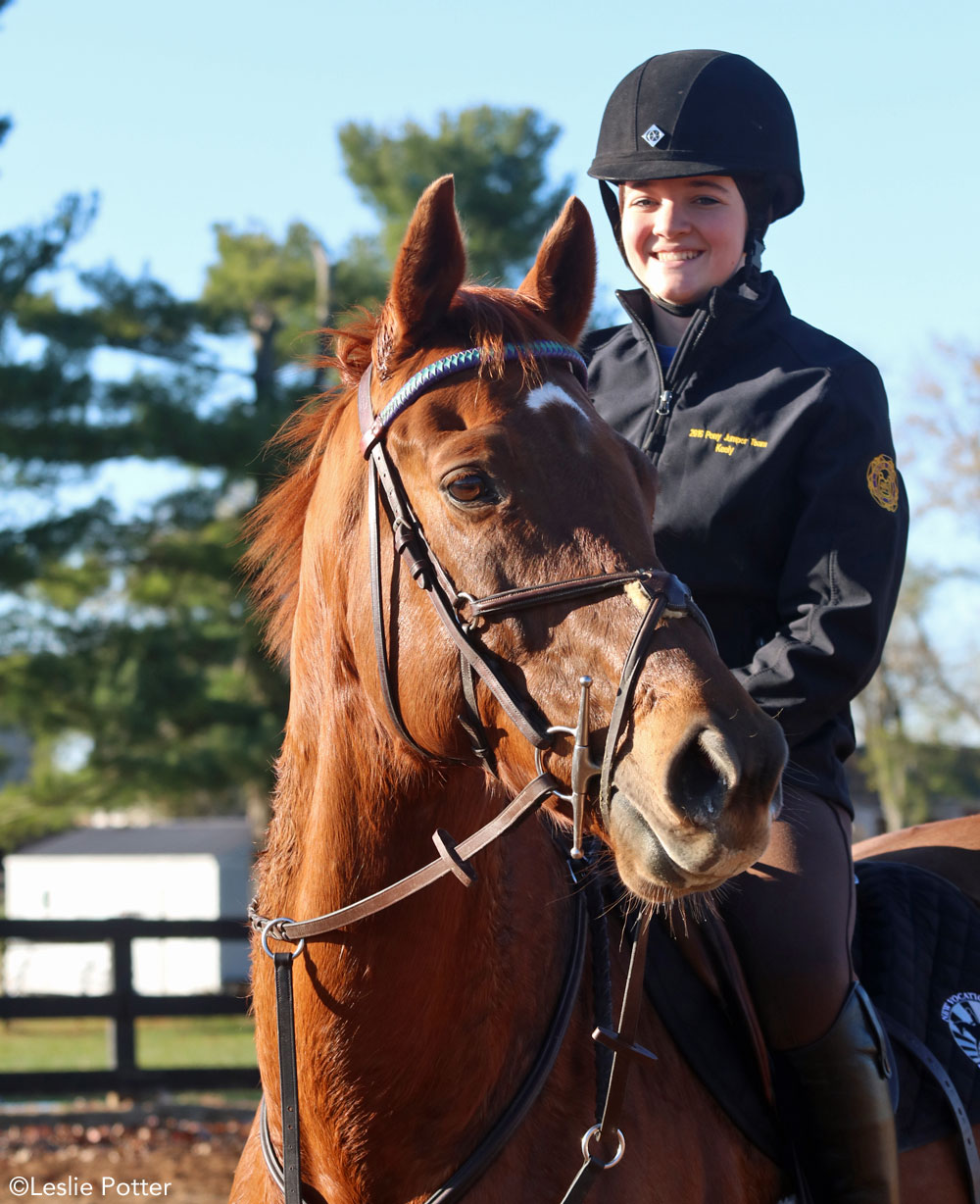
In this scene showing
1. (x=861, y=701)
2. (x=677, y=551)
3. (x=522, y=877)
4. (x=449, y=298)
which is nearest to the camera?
(x=449, y=298)

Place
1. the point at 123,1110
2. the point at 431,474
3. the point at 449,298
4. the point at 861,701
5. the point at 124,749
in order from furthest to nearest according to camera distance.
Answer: the point at 861,701 < the point at 124,749 < the point at 123,1110 < the point at 449,298 < the point at 431,474

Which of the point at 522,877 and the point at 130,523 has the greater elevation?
the point at 130,523

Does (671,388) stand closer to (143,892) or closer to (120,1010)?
(120,1010)

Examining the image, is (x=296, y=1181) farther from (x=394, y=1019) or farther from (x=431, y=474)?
(x=431, y=474)

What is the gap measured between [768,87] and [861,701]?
112ft

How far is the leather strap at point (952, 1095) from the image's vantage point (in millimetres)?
2855

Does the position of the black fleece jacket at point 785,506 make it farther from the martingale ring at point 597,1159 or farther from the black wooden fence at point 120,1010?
the black wooden fence at point 120,1010

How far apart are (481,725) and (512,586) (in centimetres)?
24

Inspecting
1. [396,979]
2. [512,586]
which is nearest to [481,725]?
[512,586]

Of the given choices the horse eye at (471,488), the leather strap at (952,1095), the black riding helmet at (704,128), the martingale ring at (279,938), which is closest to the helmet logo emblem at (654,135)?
the black riding helmet at (704,128)

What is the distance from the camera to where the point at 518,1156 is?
2199 mm

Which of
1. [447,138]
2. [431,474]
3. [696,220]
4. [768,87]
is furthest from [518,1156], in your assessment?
[447,138]

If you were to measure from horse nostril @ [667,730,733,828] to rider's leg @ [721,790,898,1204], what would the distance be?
907 millimetres

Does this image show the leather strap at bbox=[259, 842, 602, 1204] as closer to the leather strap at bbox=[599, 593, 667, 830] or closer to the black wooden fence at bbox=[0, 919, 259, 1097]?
the leather strap at bbox=[599, 593, 667, 830]
